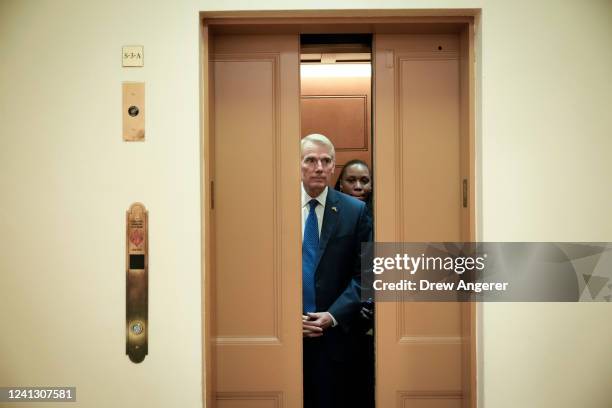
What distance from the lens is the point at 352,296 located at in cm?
243

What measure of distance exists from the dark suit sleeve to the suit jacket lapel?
0.42ft

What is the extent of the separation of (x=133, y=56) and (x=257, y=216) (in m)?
0.81

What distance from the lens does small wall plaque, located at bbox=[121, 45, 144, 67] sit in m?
1.95

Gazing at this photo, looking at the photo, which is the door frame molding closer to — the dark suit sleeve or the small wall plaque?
the small wall plaque

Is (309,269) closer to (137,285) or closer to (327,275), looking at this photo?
(327,275)

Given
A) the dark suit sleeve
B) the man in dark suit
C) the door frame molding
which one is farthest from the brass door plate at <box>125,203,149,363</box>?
the dark suit sleeve

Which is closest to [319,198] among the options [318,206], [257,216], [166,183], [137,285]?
[318,206]

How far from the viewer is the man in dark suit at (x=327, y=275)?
2.43 meters

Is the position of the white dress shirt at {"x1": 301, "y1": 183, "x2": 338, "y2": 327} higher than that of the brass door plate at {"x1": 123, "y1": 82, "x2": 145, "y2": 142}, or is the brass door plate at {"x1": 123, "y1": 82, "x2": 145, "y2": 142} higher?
the brass door plate at {"x1": 123, "y1": 82, "x2": 145, "y2": 142}

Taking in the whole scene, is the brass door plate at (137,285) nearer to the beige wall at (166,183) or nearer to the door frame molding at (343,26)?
the beige wall at (166,183)

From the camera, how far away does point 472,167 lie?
2.03 m

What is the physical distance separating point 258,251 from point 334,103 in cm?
130

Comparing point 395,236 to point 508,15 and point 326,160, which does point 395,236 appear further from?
point 508,15

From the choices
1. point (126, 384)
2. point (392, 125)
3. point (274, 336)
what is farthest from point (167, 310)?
point (392, 125)
